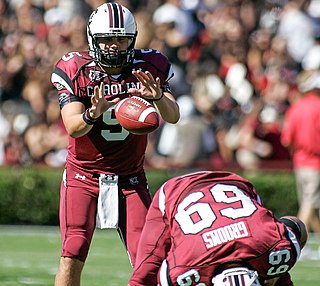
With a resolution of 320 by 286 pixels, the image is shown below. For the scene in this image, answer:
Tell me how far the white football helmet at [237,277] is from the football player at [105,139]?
4.69 feet

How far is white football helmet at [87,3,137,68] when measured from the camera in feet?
18.6

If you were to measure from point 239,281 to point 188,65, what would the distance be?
935 cm

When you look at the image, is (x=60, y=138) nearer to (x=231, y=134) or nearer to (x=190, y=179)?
(x=231, y=134)

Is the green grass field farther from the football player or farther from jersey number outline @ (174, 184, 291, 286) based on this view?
jersey number outline @ (174, 184, 291, 286)

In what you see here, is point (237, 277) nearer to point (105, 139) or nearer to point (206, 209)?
point (206, 209)

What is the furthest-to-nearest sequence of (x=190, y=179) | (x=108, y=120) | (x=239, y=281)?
(x=108, y=120) < (x=190, y=179) < (x=239, y=281)

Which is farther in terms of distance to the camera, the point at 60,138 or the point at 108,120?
the point at 60,138

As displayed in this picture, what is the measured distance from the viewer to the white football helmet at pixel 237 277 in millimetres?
4227

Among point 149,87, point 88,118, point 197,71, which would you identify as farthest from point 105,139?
point 197,71

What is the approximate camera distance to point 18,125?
1294cm

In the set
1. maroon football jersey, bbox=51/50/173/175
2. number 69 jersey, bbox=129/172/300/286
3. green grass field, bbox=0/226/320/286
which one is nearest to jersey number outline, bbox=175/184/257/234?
number 69 jersey, bbox=129/172/300/286

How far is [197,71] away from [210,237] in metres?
8.78

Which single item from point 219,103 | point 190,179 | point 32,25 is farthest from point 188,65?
point 190,179

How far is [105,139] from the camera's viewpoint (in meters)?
5.82
